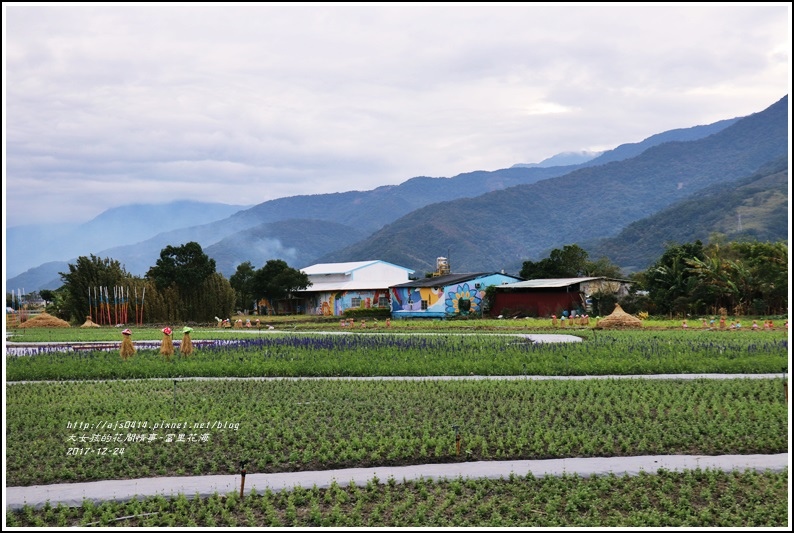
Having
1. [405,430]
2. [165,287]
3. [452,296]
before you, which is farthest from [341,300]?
[405,430]

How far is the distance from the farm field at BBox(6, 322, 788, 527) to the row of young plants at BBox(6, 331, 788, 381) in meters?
0.06

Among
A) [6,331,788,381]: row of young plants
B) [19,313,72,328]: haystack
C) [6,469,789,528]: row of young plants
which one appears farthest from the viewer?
[19,313,72,328]: haystack

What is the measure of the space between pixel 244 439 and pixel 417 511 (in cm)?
294

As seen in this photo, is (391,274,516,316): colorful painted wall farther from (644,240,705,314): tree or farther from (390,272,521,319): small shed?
(644,240,705,314): tree

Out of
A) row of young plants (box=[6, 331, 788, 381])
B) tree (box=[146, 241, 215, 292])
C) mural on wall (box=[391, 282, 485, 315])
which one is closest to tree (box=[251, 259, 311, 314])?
tree (box=[146, 241, 215, 292])

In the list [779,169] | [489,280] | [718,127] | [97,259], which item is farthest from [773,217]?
[718,127]

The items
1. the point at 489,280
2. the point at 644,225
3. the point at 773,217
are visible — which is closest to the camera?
the point at 489,280

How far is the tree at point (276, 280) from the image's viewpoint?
47531mm

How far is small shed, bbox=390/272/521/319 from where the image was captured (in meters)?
38.8

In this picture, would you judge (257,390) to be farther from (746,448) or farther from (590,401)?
(746,448)

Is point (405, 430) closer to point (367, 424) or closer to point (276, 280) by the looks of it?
point (367, 424)

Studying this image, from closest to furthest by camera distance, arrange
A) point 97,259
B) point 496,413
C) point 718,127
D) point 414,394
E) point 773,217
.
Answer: point 496,413, point 414,394, point 97,259, point 773,217, point 718,127

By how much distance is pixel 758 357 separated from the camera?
14.9 m

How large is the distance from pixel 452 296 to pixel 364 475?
31192mm
